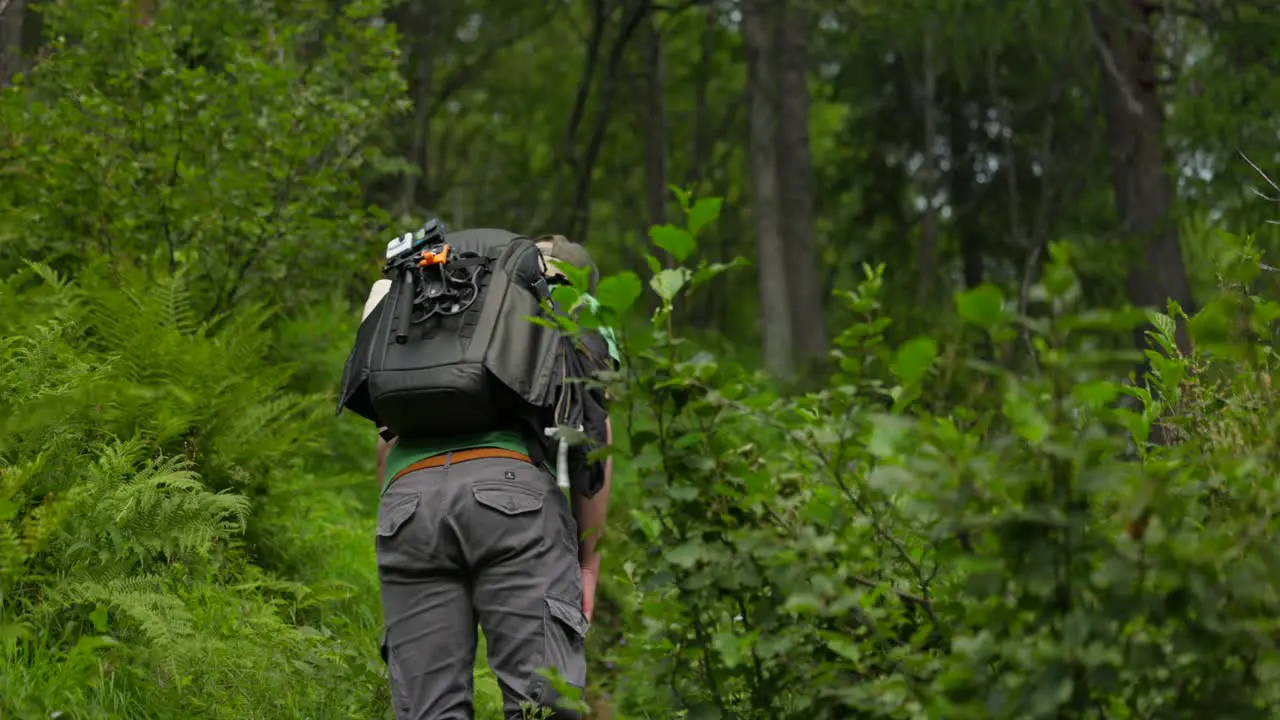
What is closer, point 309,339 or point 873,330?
point 873,330

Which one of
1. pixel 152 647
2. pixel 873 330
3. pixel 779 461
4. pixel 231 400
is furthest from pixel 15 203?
pixel 873 330

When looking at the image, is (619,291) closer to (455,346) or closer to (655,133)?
(455,346)

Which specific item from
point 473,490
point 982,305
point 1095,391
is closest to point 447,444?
point 473,490

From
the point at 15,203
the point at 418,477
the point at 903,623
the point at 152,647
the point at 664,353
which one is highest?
the point at 15,203

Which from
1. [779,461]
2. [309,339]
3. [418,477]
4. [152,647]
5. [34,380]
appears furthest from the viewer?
[309,339]

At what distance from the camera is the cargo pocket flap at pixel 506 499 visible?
12.4 ft

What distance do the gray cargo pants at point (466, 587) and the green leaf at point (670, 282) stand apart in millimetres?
1113

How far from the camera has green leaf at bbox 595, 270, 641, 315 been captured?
9.00 feet

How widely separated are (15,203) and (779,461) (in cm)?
581

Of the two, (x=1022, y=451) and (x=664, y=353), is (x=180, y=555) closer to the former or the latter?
(x=664, y=353)

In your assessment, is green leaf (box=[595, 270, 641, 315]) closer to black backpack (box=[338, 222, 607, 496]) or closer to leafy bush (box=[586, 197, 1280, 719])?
leafy bush (box=[586, 197, 1280, 719])

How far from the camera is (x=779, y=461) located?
11.9ft

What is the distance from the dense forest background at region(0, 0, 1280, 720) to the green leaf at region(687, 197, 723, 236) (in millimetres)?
22

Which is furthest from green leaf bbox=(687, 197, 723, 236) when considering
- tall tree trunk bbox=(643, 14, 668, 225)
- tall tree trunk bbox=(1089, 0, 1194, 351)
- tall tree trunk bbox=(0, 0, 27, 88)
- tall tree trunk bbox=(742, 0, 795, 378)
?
tall tree trunk bbox=(643, 14, 668, 225)
